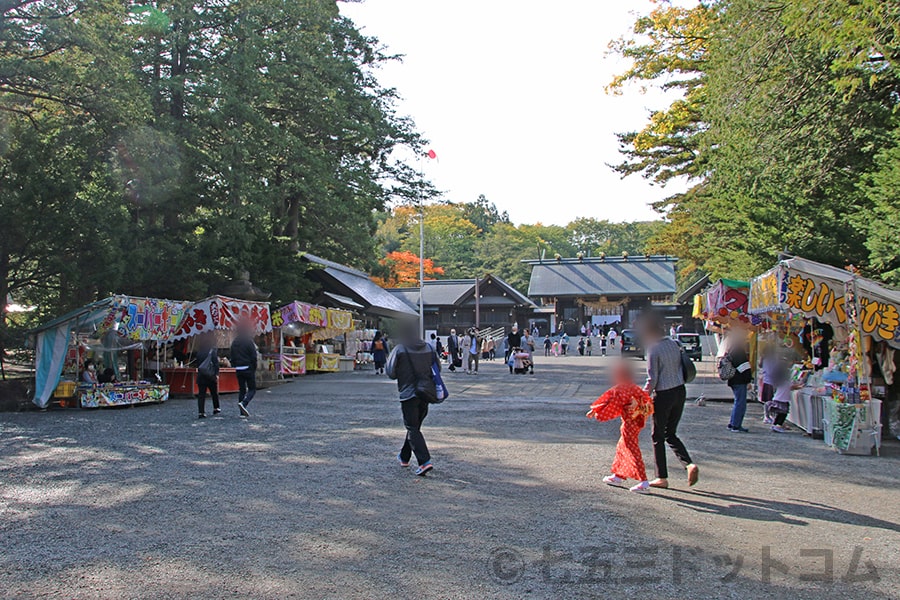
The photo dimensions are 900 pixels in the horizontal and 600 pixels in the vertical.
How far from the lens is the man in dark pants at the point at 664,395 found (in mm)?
6922

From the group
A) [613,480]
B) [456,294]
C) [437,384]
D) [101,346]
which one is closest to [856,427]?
[613,480]

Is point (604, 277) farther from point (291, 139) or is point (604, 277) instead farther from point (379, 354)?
point (291, 139)

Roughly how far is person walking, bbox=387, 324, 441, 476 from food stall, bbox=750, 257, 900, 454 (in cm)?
558

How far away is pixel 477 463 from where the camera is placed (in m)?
8.48

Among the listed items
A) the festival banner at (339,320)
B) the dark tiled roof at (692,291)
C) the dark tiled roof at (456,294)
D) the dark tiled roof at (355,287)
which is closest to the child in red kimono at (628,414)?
the festival banner at (339,320)

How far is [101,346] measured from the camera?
15.8m

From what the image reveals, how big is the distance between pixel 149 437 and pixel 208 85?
12995 millimetres

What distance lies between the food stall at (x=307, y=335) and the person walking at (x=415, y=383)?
15.1m

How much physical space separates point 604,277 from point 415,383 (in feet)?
175

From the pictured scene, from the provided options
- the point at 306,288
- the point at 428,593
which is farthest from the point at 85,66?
the point at 428,593

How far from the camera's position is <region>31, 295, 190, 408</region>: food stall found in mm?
14461

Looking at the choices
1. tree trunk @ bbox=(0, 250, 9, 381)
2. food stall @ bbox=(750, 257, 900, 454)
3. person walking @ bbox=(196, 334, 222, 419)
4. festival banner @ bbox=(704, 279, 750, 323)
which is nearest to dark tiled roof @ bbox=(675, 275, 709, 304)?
festival banner @ bbox=(704, 279, 750, 323)

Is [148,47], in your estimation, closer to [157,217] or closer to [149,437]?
[157,217]

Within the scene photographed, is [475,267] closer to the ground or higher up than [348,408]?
higher up
